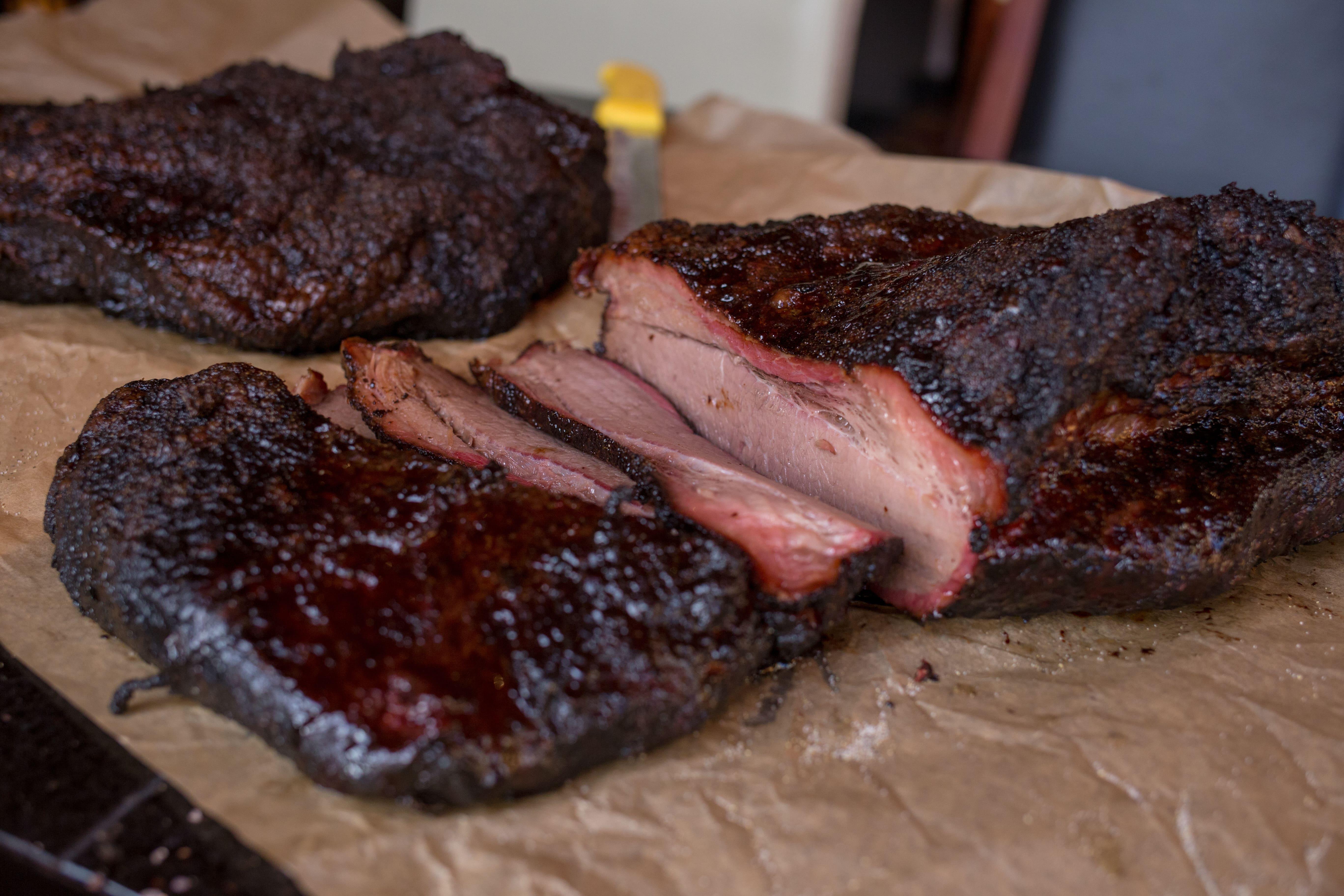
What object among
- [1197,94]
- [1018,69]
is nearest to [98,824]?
[1197,94]

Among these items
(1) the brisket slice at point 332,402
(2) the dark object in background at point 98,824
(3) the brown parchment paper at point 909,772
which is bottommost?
(2) the dark object in background at point 98,824

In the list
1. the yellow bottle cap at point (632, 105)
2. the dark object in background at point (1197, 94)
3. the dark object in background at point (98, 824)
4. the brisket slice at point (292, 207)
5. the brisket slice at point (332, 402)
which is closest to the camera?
the dark object in background at point (98, 824)

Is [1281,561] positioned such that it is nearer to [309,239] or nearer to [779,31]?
[309,239]

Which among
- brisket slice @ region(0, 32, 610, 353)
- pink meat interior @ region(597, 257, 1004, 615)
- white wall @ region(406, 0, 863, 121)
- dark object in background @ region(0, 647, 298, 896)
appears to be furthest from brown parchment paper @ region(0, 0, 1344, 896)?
white wall @ region(406, 0, 863, 121)

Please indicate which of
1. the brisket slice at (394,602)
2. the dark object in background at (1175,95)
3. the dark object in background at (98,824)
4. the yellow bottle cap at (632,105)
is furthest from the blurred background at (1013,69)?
the dark object in background at (98,824)

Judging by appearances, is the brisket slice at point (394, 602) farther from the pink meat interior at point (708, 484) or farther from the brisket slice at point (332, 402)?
the brisket slice at point (332, 402)

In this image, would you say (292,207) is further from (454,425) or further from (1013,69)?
(1013,69)
